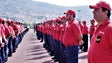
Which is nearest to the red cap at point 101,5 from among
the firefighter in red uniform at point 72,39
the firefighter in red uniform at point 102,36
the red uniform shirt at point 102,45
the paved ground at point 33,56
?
the firefighter in red uniform at point 102,36

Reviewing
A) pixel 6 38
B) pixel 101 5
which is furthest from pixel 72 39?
pixel 6 38

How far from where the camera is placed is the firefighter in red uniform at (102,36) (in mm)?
6102

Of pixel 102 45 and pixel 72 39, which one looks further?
pixel 72 39

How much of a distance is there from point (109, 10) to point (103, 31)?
1.21 feet

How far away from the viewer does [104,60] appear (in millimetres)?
6238

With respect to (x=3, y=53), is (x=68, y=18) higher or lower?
higher

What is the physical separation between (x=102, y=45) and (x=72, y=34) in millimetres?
5319

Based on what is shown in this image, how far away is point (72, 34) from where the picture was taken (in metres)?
11.5

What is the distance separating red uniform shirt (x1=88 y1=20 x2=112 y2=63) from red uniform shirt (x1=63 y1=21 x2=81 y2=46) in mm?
4955

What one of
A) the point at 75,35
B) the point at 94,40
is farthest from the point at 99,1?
the point at 75,35

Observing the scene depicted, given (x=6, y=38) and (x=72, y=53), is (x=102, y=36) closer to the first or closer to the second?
(x=72, y=53)

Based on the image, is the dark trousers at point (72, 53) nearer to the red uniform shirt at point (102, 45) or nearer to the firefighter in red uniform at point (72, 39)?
the firefighter in red uniform at point (72, 39)

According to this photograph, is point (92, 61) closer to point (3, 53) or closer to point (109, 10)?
point (109, 10)

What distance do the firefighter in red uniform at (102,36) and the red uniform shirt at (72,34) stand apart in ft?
16.4
